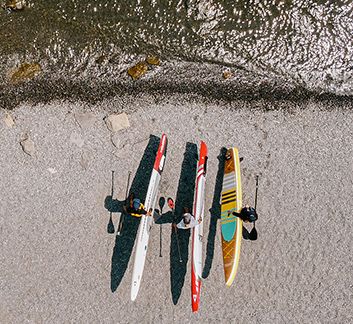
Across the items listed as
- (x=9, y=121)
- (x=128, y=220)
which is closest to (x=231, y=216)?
(x=128, y=220)

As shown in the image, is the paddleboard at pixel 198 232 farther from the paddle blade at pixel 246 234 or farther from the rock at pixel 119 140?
the rock at pixel 119 140

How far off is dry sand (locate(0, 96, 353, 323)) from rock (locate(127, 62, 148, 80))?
27.8 inches

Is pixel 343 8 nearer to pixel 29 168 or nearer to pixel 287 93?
pixel 287 93

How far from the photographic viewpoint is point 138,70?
35.4 feet

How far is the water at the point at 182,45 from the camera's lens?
10719mm

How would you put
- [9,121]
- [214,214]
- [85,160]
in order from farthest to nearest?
[9,121] < [85,160] < [214,214]

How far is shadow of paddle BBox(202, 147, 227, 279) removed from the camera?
10.4 m

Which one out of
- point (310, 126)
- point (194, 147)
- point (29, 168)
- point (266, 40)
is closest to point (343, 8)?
point (266, 40)

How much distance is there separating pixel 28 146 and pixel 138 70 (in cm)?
325

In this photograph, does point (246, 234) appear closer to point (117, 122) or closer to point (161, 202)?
point (161, 202)

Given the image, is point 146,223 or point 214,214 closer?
point 146,223

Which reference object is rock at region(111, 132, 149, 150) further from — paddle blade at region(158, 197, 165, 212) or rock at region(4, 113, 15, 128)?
rock at region(4, 113, 15, 128)

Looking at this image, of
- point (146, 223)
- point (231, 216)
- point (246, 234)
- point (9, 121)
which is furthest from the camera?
point (9, 121)

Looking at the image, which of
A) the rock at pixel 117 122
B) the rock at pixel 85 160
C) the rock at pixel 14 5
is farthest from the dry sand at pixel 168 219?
the rock at pixel 14 5
